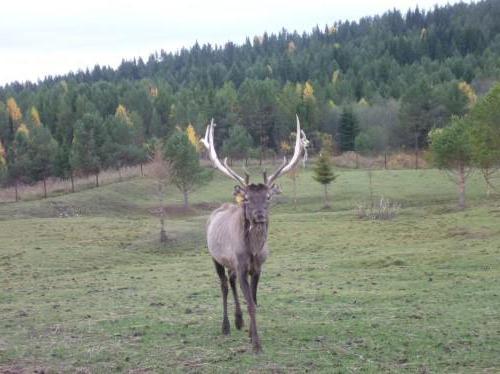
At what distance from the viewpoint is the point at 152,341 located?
12.2 meters

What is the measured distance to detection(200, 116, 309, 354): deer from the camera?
10883 millimetres

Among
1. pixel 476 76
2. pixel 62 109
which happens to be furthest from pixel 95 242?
pixel 476 76

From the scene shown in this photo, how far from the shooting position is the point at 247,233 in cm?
1152

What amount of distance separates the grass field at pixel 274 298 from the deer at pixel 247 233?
909 millimetres

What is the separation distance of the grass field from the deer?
2.98 ft

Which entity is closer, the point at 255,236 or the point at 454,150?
the point at 255,236

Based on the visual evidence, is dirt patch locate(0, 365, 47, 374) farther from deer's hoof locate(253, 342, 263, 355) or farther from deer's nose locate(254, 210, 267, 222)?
deer's nose locate(254, 210, 267, 222)

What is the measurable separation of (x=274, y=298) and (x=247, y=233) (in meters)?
6.59

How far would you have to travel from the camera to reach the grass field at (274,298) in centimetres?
1078

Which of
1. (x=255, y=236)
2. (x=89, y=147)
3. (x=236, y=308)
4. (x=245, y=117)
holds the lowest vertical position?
(x=236, y=308)

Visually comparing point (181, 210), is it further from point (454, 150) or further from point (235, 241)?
point (235, 241)

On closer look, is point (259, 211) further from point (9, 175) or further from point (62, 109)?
point (62, 109)

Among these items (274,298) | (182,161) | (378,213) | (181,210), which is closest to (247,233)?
(274,298)

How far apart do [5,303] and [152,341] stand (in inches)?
362
